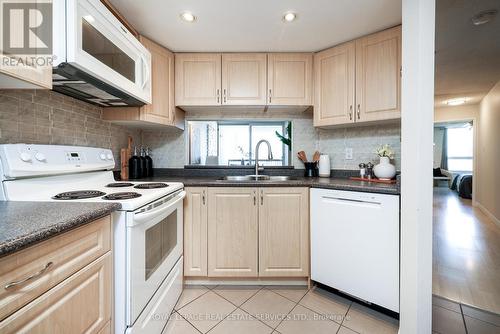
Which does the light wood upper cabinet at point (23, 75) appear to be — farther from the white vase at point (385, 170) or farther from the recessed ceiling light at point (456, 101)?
the recessed ceiling light at point (456, 101)

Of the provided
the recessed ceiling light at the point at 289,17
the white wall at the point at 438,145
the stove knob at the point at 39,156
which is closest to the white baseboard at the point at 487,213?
the white wall at the point at 438,145

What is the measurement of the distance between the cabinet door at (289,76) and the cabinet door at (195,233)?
113cm

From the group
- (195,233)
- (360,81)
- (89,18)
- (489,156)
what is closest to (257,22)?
(360,81)

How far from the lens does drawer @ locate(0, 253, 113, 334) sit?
595 mm

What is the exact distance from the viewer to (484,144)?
173 inches

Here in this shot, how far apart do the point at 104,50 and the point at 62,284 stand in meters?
1.20

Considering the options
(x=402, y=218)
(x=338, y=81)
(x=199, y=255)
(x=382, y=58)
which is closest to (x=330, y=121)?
(x=338, y=81)

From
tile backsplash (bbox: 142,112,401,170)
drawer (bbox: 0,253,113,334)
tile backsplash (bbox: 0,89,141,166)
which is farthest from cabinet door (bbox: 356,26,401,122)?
tile backsplash (bbox: 0,89,141,166)

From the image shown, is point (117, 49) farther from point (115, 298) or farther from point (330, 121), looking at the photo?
point (330, 121)

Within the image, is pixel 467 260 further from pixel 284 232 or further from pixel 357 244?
pixel 284 232

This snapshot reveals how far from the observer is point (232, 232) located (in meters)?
1.79

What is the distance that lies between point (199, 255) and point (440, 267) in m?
2.37

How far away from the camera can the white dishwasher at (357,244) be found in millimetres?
1396

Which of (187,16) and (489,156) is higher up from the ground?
(187,16)
